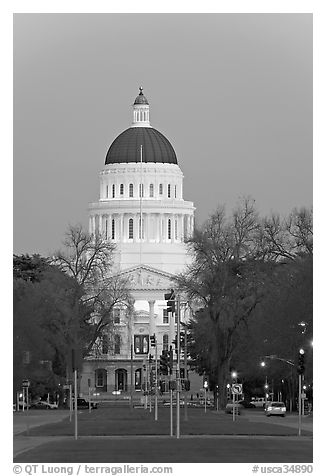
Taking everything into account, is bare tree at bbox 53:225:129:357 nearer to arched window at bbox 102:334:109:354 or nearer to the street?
arched window at bbox 102:334:109:354

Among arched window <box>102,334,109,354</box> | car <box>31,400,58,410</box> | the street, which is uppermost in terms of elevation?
arched window <box>102,334,109,354</box>

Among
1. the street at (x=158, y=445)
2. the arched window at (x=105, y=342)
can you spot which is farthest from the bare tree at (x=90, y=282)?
the street at (x=158, y=445)

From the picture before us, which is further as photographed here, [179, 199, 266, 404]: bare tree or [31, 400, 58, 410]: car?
[31, 400, 58, 410]: car

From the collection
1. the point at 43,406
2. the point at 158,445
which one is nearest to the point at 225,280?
the point at 43,406

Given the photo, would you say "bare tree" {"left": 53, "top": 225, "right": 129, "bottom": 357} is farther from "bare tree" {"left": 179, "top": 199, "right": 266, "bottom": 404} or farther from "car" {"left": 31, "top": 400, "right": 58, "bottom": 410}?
"bare tree" {"left": 179, "top": 199, "right": 266, "bottom": 404}

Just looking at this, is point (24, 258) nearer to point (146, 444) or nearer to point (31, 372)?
point (31, 372)

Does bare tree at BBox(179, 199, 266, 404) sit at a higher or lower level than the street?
higher

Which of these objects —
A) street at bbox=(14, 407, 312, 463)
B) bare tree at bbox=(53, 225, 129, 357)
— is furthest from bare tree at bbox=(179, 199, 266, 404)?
street at bbox=(14, 407, 312, 463)

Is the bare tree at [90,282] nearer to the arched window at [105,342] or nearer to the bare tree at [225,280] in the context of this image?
the arched window at [105,342]

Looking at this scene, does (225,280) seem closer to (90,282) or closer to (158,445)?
(90,282)

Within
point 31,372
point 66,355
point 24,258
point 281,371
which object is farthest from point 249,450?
point 24,258

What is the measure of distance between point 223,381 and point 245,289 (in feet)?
20.3

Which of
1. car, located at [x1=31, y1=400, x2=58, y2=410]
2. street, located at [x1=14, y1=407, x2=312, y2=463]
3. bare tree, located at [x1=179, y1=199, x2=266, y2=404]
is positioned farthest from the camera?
car, located at [x1=31, y1=400, x2=58, y2=410]

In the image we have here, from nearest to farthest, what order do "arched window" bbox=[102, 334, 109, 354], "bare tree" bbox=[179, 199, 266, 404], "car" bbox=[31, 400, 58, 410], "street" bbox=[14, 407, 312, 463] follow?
"street" bbox=[14, 407, 312, 463]
"bare tree" bbox=[179, 199, 266, 404]
"car" bbox=[31, 400, 58, 410]
"arched window" bbox=[102, 334, 109, 354]
